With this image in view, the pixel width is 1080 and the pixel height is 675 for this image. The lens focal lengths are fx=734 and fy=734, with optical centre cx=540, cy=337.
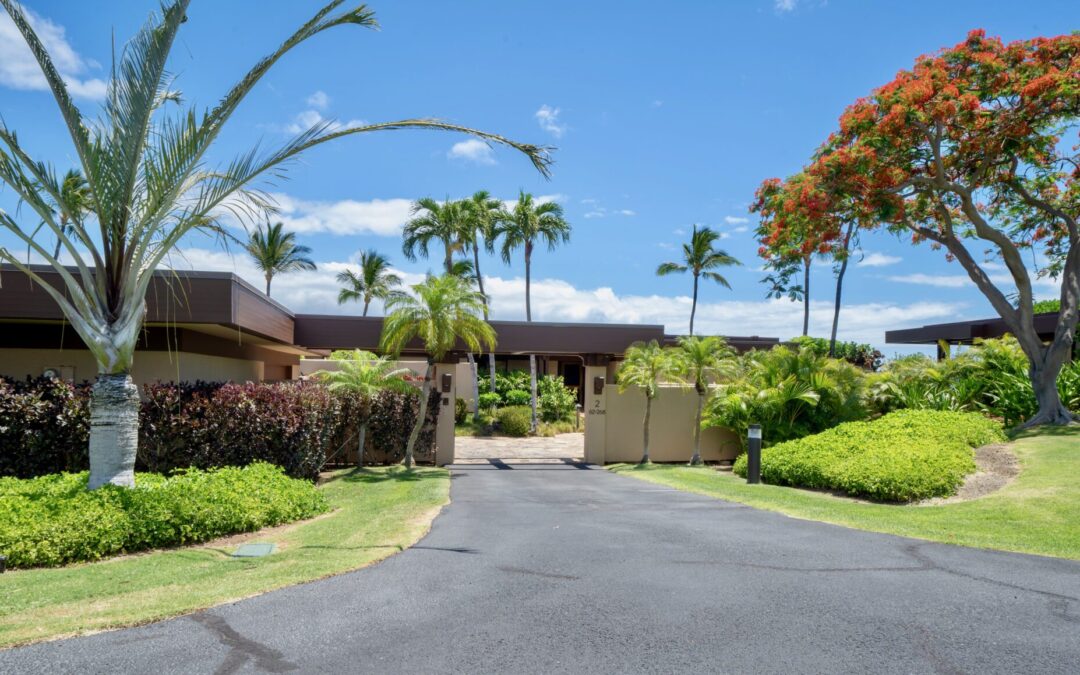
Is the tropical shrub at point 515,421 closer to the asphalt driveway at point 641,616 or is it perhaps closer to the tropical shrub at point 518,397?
the tropical shrub at point 518,397

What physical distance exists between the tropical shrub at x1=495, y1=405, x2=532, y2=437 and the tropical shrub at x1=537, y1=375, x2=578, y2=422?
1.49m

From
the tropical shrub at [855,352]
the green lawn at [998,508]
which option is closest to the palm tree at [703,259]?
the tropical shrub at [855,352]

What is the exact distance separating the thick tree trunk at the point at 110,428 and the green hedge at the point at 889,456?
459 inches

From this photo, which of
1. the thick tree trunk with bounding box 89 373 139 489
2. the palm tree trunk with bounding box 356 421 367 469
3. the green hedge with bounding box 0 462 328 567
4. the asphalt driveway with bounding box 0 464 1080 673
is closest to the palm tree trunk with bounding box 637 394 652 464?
the palm tree trunk with bounding box 356 421 367 469

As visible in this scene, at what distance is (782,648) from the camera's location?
4.66 meters

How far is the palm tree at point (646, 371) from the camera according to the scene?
792 inches

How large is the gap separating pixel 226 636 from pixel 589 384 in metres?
17.1

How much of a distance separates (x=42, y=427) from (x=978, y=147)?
19612 millimetres

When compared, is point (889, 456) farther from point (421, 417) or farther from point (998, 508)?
point (421, 417)

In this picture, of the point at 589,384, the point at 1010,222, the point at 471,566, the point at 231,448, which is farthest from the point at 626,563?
the point at 1010,222

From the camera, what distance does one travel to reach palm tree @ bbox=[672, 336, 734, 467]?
20.2 meters

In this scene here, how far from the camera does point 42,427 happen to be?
1107 cm

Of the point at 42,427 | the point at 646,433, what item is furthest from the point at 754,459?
the point at 42,427

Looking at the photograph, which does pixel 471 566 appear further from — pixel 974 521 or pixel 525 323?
pixel 525 323
